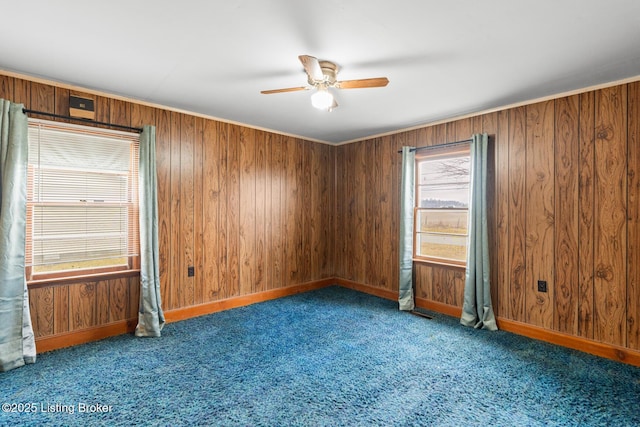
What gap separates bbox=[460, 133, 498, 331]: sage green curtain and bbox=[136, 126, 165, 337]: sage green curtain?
323 centimetres

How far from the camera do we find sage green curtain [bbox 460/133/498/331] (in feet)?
11.0

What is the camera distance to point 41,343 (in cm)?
274

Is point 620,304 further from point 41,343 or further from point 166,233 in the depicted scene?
point 41,343

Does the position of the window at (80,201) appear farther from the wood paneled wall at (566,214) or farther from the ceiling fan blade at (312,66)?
the wood paneled wall at (566,214)

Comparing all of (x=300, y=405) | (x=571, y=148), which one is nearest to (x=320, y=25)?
(x=300, y=405)

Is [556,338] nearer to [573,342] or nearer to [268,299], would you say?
[573,342]

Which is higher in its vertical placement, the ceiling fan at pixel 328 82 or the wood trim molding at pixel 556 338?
the ceiling fan at pixel 328 82

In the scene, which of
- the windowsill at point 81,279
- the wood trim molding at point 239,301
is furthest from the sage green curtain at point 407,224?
the windowsill at point 81,279

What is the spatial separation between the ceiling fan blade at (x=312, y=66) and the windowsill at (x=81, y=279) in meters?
2.62

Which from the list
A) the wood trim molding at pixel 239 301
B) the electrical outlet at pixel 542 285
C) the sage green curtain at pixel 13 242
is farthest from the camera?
the wood trim molding at pixel 239 301

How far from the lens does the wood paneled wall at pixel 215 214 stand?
9.61ft

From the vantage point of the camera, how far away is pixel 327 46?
212cm

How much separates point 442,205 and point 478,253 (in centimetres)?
84

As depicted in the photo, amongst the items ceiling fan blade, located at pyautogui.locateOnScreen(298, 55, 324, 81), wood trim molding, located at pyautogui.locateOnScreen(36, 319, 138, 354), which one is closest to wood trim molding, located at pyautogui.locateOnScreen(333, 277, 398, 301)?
wood trim molding, located at pyautogui.locateOnScreen(36, 319, 138, 354)
